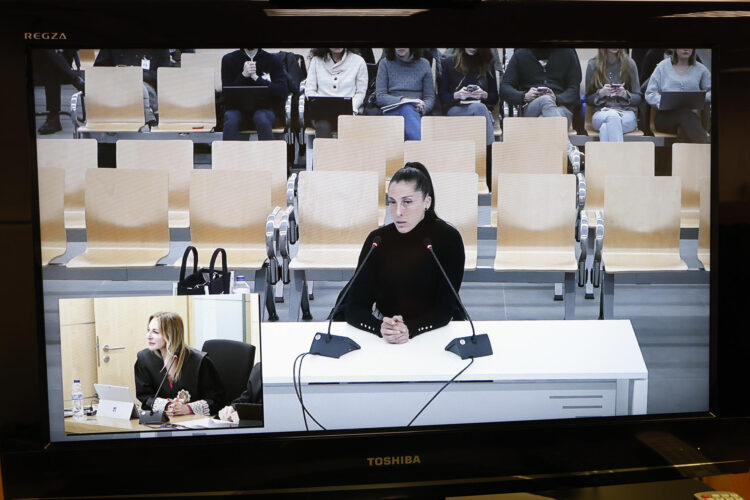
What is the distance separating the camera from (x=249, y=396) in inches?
64.0

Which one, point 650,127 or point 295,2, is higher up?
point 295,2

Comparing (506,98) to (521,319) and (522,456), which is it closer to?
(521,319)

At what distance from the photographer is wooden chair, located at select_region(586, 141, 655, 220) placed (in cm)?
169

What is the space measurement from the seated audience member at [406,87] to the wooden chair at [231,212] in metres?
0.28

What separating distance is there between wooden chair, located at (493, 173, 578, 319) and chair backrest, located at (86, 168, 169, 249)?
2.24 feet

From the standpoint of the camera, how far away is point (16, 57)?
5.00 feet

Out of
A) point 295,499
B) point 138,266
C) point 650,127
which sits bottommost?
point 295,499

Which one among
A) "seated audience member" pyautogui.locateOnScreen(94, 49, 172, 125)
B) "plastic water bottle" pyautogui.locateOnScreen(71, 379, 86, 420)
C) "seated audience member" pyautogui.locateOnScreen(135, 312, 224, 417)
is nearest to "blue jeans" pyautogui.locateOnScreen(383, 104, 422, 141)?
"seated audience member" pyautogui.locateOnScreen(94, 49, 172, 125)

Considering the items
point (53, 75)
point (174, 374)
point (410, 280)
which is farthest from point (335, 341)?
point (53, 75)

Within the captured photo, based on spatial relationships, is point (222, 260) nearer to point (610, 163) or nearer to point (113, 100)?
point (113, 100)

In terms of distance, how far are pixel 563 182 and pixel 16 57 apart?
1090mm

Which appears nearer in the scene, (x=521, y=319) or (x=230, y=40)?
(x=230, y=40)

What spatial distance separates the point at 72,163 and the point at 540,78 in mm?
925

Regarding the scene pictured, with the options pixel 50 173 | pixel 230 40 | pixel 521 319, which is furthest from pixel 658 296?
pixel 50 173
